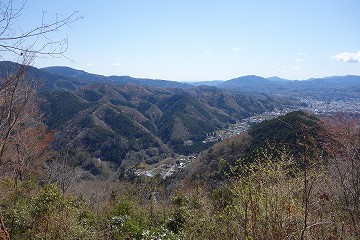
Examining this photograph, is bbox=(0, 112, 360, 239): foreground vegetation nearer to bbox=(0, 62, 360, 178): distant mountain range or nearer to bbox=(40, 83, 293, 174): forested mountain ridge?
bbox=(0, 62, 360, 178): distant mountain range

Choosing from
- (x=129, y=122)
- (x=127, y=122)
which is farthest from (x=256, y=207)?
(x=129, y=122)

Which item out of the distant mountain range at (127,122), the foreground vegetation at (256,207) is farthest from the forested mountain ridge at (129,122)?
the foreground vegetation at (256,207)

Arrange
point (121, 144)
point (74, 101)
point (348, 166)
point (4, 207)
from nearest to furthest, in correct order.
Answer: point (348, 166)
point (4, 207)
point (121, 144)
point (74, 101)

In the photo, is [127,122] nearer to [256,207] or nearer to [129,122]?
[129,122]

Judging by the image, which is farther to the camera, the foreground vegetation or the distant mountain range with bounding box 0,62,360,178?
the distant mountain range with bounding box 0,62,360,178

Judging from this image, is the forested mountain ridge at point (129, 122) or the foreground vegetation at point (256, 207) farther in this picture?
the forested mountain ridge at point (129, 122)

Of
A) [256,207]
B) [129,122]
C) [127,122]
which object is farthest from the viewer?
[129,122]

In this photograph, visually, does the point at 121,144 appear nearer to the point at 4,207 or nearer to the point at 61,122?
the point at 61,122

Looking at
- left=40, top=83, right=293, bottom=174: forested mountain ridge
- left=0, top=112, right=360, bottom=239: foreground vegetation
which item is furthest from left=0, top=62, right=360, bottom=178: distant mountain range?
left=0, top=112, right=360, bottom=239: foreground vegetation

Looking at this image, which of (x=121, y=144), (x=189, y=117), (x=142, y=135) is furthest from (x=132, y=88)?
(x=121, y=144)

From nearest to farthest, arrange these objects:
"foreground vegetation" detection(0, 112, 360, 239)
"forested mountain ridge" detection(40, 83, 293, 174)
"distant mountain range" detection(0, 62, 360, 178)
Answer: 1. "foreground vegetation" detection(0, 112, 360, 239)
2. "distant mountain range" detection(0, 62, 360, 178)
3. "forested mountain ridge" detection(40, 83, 293, 174)

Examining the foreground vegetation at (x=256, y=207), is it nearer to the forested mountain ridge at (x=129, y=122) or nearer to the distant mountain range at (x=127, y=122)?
the distant mountain range at (x=127, y=122)

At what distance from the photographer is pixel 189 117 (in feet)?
420

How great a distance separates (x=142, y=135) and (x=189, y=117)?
31882 millimetres
